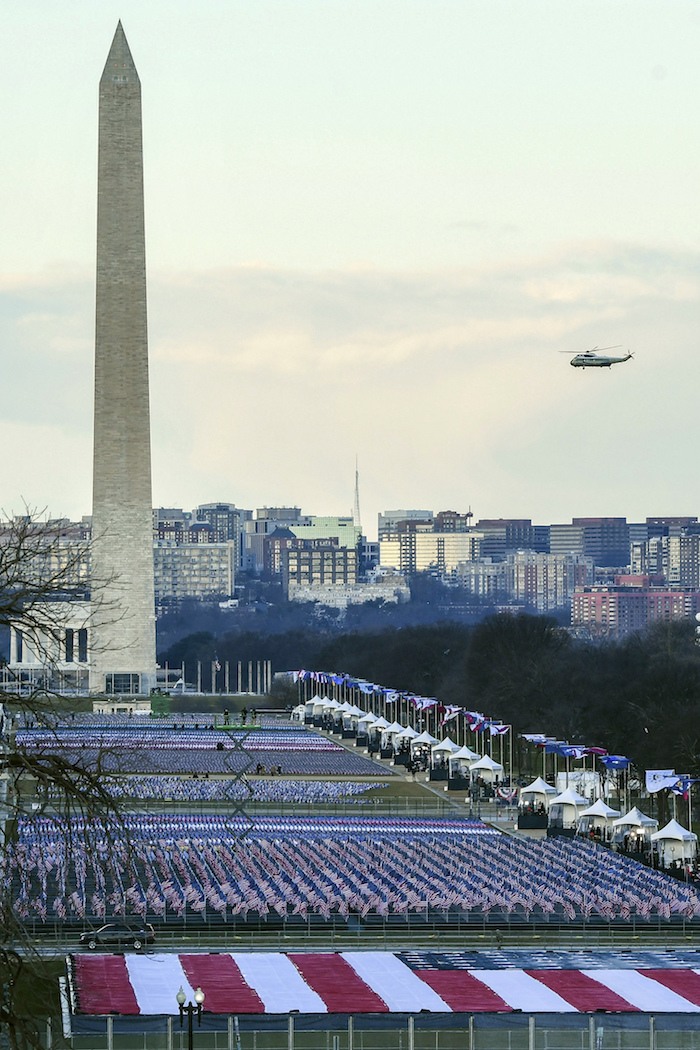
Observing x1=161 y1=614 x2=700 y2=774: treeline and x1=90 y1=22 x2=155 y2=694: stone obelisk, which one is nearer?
x1=161 y1=614 x2=700 y2=774: treeline

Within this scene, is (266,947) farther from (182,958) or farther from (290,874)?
(290,874)

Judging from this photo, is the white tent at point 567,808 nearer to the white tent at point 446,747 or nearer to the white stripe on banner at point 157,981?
the white tent at point 446,747

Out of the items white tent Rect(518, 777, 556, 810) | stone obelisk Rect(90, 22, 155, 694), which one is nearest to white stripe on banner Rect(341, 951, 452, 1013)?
white tent Rect(518, 777, 556, 810)

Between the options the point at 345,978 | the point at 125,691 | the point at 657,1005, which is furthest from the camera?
the point at 125,691

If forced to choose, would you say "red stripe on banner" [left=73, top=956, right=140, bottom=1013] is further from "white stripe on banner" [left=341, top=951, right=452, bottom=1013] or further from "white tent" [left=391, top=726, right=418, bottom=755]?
"white tent" [left=391, top=726, right=418, bottom=755]

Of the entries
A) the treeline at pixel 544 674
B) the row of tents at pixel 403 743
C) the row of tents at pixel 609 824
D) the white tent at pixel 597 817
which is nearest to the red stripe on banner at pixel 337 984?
the row of tents at pixel 609 824

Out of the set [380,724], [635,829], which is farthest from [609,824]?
[380,724]

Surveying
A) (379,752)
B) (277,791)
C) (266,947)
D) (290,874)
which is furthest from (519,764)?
(266,947)
